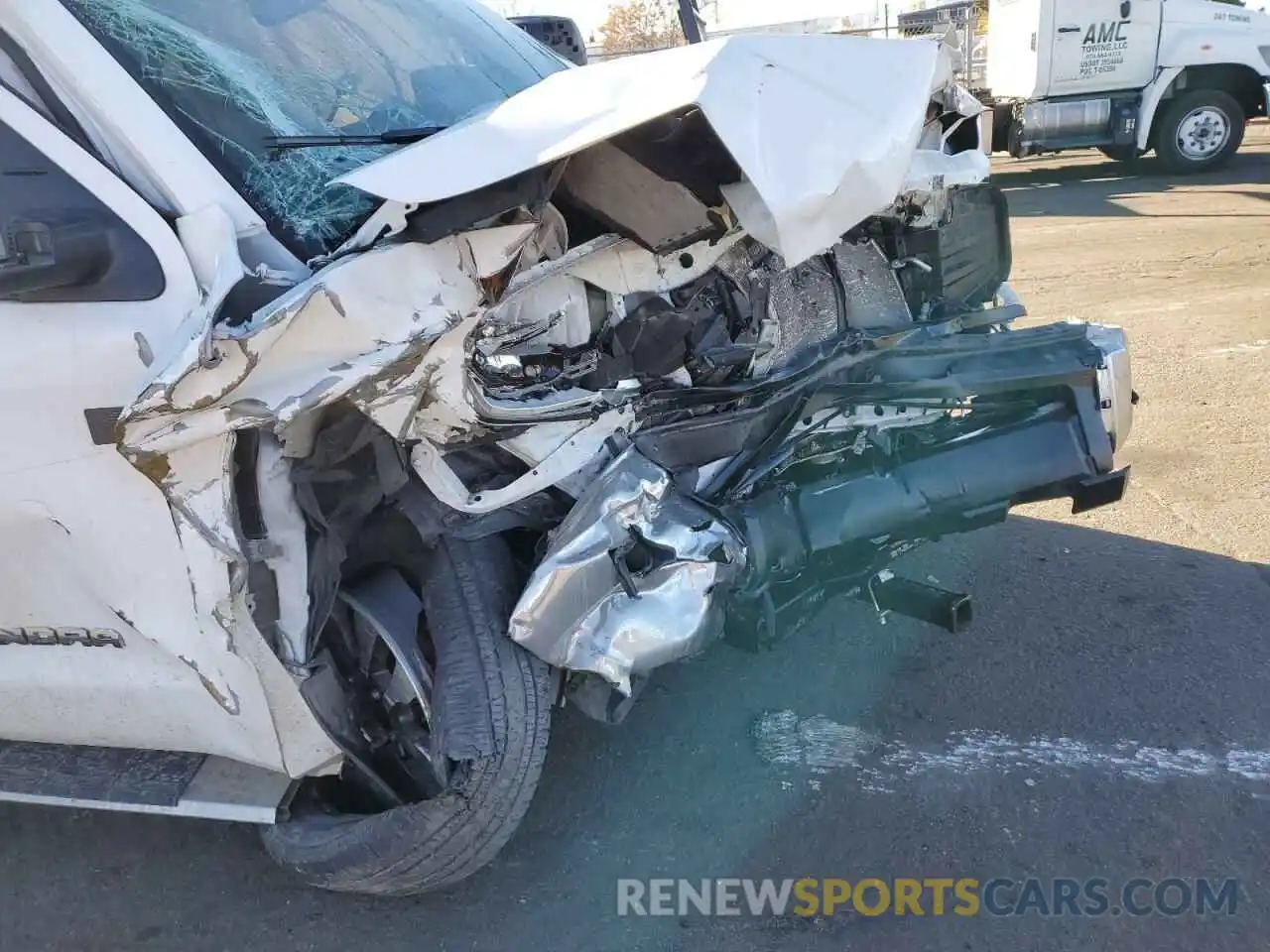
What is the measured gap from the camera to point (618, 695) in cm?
246

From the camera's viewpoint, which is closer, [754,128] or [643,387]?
[754,128]

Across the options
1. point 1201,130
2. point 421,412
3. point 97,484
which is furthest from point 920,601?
point 1201,130

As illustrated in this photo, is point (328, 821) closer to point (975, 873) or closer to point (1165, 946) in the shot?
point (975, 873)

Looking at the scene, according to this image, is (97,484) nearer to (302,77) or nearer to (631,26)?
(302,77)

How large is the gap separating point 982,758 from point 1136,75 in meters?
11.2

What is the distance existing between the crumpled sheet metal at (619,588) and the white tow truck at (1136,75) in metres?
11.2

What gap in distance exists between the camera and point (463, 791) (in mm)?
2297

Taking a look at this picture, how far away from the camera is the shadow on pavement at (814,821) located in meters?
2.38

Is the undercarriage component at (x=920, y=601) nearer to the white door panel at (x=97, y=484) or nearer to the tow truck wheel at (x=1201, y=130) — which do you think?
the white door panel at (x=97, y=484)

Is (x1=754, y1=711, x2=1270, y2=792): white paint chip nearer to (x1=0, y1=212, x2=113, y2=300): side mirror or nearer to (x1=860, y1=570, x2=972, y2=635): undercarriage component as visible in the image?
(x1=860, y1=570, x2=972, y2=635): undercarriage component

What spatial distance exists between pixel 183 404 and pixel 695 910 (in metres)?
1.56

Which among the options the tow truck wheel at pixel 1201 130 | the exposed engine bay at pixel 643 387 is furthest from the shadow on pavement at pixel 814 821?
the tow truck wheel at pixel 1201 130

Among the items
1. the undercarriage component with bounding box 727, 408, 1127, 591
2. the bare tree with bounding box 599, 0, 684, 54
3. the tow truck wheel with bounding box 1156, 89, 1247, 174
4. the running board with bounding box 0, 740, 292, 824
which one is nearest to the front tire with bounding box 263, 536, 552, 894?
the running board with bounding box 0, 740, 292, 824

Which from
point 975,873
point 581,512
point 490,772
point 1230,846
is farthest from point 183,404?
point 1230,846
